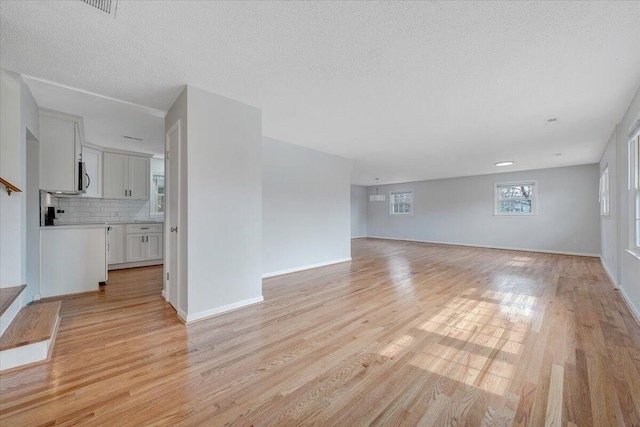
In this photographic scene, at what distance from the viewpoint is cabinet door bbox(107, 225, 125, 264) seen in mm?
5165

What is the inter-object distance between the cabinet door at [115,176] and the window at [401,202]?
363 inches

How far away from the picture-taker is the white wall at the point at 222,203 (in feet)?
9.17

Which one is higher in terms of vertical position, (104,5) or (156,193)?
(104,5)

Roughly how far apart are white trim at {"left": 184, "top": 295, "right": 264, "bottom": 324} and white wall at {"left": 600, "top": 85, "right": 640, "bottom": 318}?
164 inches

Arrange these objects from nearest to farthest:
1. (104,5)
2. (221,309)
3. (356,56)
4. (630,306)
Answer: (104,5)
(356,56)
(221,309)
(630,306)

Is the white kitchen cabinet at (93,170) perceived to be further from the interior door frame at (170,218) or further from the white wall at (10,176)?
the interior door frame at (170,218)

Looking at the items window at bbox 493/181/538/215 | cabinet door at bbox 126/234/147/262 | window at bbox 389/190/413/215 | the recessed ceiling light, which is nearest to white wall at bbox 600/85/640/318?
the recessed ceiling light

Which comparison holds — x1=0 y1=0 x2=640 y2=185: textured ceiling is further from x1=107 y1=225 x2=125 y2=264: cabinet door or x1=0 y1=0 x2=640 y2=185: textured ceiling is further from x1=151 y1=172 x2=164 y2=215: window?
x1=151 y1=172 x2=164 y2=215: window

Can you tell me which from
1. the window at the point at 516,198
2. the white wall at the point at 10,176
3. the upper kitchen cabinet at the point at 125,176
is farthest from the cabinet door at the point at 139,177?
the window at the point at 516,198

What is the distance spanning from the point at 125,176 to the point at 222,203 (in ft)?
13.2

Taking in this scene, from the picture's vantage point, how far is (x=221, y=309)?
2.97 metres

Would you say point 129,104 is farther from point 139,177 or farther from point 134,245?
point 134,245

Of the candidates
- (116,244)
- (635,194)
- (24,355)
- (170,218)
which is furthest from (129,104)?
(635,194)

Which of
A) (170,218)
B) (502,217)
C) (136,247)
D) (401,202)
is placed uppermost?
(401,202)
